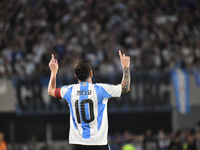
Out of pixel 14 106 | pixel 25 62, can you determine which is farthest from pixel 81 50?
pixel 14 106

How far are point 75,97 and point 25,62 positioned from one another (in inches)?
478

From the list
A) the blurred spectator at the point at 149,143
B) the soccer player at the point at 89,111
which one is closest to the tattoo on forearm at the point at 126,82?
the soccer player at the point at 89,111

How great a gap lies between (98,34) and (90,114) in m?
13.4

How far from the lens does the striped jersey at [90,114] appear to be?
4.28 meters

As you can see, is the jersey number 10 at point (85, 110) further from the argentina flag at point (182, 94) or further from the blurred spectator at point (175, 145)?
the argentina flag at point (182, 94)

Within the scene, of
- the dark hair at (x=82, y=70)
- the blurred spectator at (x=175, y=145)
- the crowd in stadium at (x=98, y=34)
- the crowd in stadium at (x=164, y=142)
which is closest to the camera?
the dark hair at (x=82, y=70)

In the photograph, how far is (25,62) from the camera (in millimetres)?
16125

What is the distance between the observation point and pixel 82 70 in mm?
4297

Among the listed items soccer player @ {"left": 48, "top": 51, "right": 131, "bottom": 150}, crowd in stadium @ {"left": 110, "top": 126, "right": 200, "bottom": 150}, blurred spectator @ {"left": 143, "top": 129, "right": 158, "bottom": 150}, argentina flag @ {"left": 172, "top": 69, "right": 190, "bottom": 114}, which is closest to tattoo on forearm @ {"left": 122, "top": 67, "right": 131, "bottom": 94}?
soccer player @ {"left": 48, "top": 51, "right": 131, "bottom": 150}

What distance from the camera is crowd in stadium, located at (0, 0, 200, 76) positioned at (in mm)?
15930

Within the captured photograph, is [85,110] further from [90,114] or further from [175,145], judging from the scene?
[175,145]

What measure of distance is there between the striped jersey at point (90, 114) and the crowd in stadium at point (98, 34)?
438 inches

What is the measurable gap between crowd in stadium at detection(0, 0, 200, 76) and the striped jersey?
36.5 feet

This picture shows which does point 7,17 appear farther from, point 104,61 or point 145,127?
point 145,127
